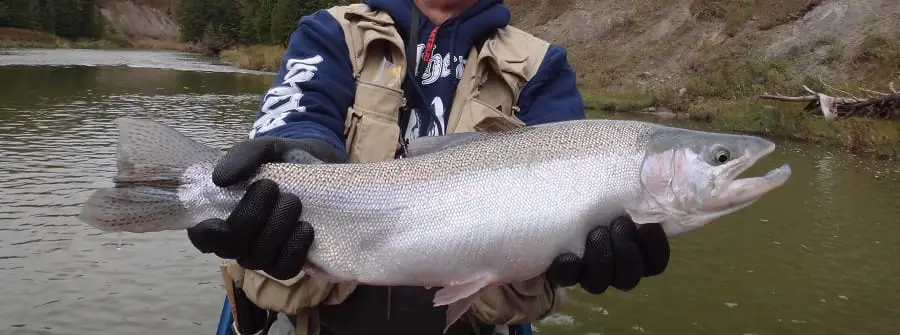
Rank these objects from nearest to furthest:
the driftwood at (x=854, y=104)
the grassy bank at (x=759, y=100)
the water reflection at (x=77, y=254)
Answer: the water reflection at (x=77, y=254) < the grassy bank at (x=759, y=100) < the driftwood at (x=854, y=104)

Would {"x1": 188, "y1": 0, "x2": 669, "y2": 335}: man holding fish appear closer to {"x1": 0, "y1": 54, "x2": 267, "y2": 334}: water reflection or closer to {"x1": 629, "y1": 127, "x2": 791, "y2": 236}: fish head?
{"x1": 629, "y1": 127, "x2": 791, "y2": 236}: fish head

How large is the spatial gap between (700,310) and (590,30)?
33.9 meters

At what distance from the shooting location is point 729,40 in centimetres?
2977

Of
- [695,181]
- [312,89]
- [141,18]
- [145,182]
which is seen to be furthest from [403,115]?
[141,18]

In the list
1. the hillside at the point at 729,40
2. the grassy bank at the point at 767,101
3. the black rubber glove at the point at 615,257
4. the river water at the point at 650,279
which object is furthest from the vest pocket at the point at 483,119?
the hillside at the point at 729,40

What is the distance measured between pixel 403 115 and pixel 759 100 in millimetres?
21283

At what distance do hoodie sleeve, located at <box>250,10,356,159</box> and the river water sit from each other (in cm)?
241

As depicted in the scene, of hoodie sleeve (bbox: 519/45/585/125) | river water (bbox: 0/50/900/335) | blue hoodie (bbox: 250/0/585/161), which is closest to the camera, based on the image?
blue hoodie (bbox: 250/0/585/161)

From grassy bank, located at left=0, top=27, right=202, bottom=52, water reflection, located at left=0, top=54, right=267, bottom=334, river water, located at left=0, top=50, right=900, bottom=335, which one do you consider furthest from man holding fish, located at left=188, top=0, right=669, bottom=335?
grassy bank, located at left=0, top=27, right=202, bottom=52

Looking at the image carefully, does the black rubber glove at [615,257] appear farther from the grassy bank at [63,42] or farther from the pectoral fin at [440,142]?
the grassy bank at [63,42]

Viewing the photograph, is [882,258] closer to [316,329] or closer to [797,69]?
[316,329]

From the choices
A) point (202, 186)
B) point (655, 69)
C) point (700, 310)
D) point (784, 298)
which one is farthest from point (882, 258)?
point (655, 69)

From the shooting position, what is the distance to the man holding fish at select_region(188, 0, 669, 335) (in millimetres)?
2840

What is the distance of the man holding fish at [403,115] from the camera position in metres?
2.84
